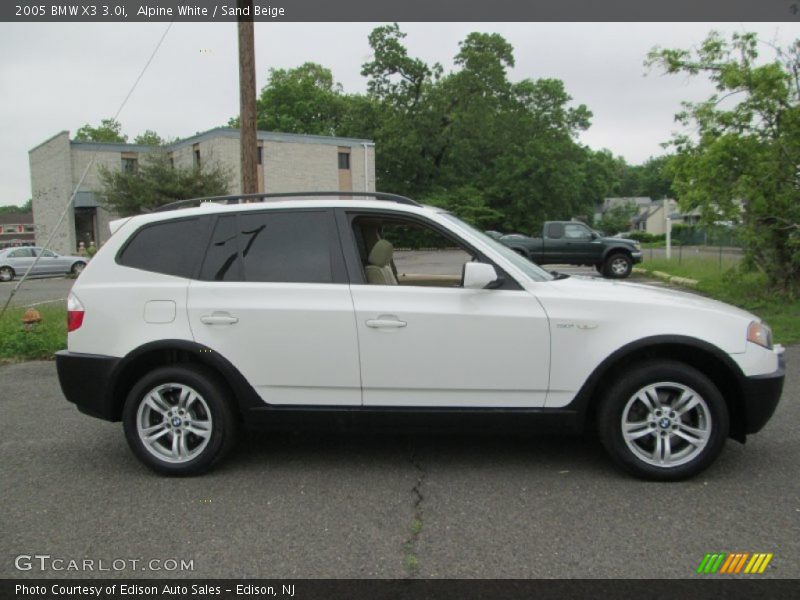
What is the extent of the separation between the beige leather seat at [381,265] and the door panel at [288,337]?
303mm

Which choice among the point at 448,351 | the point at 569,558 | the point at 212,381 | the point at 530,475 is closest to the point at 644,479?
the point at 530,475

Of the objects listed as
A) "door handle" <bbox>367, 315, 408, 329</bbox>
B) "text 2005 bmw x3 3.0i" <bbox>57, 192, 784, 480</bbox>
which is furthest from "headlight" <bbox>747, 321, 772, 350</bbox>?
"door handle" <bbox>367, 315, 408, 329</bbox>

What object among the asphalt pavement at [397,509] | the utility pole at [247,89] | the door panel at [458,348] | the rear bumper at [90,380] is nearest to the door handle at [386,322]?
the door panel at [458,348]

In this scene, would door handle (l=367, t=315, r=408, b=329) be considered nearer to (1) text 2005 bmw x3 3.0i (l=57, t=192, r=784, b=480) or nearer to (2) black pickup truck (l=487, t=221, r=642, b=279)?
(1) text 2005 bmw x3 3.0i (l=57, t=192, r=784, b=480)

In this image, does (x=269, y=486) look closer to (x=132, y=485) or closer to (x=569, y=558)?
(x=132, y=485)


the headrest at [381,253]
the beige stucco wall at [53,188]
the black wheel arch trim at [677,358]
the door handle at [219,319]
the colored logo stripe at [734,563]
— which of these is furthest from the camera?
the beige stucco wall at [53,188]

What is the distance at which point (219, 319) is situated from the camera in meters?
4.20

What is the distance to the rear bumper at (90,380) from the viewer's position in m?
4.29

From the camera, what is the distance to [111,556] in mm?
3244

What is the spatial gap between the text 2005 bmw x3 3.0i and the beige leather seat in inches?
1.2

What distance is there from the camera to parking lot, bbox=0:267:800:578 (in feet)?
10.3

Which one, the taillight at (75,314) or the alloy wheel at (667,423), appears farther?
the taillight at (75,314)

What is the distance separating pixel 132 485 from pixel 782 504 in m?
3.90

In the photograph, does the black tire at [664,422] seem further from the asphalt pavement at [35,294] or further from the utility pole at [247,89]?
the asphalt pavement at [35,294]
